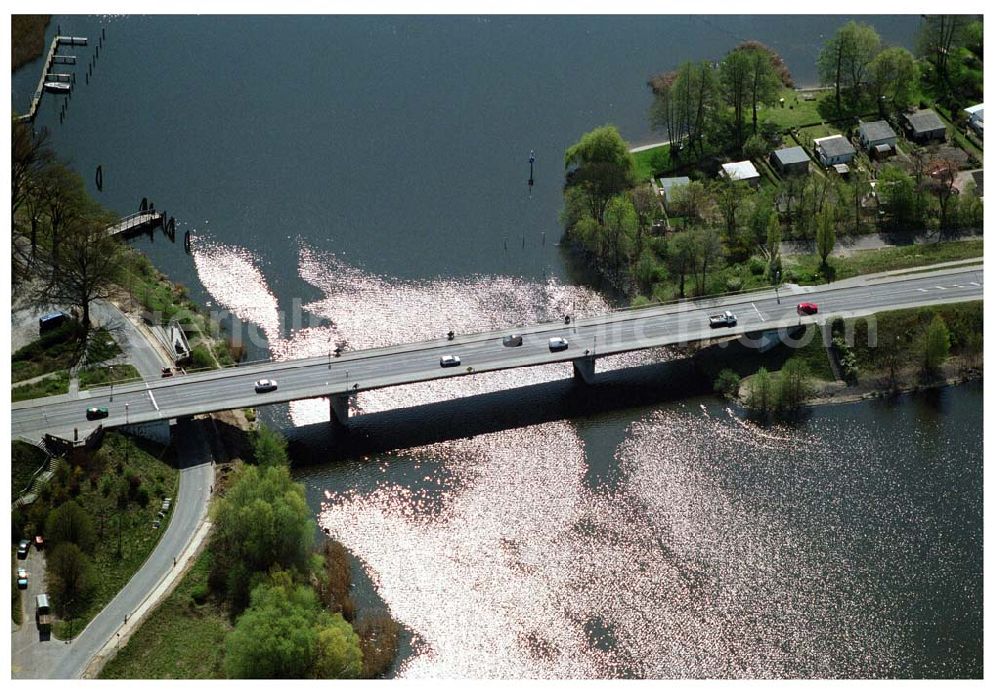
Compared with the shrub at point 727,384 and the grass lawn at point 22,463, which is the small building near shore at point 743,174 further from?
the grass lawn at point 22,463

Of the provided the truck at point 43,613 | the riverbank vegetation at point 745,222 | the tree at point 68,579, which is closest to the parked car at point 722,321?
the riverbank vegetation at point 745,222

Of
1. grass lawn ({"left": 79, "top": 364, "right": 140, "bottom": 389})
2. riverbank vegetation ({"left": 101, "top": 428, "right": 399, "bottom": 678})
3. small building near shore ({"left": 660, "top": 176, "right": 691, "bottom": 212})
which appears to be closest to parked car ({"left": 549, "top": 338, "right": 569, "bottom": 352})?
riverbank vegetation ({"left": 101, "top": 428, "right": 399, "bottom": 678})

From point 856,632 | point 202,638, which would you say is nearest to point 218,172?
point 202,638

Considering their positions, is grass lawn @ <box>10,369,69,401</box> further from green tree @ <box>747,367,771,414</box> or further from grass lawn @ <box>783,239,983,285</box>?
grass lawn @ <box>783,239,983,285</box>

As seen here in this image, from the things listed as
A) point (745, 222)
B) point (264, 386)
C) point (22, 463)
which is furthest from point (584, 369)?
point (22, 463)

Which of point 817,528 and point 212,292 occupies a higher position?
point 212,292

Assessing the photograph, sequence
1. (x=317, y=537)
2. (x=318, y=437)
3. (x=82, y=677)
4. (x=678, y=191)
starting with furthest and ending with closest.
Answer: (x=678, y=191)
(x=318, y=437)
(x=317, y=537)
(x=82, y=677)

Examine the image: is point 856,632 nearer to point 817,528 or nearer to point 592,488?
point 817,528
